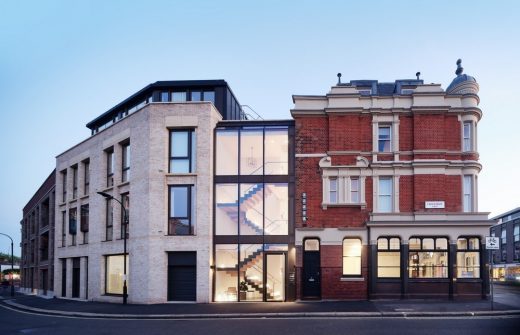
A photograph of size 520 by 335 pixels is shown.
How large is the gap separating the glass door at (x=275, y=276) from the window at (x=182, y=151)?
6851 mm

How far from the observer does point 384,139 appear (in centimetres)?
2906

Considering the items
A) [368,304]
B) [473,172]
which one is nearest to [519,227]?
[473,172]

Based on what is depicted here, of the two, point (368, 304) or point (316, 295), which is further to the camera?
point (316, 295)

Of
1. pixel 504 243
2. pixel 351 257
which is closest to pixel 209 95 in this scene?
pixel 351 257

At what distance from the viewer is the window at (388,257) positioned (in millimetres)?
27797

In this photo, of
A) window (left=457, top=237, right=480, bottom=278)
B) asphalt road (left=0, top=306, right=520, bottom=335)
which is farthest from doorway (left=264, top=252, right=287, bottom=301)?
window (left=457, top=237, right=480, bottom=278)

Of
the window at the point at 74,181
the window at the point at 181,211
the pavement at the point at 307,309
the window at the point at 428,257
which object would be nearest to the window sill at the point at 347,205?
the window at the point at 428,257

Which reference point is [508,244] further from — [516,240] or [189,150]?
[189,150]

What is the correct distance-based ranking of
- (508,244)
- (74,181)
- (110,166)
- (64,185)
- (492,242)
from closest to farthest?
(492,242)
(110,166)
(74,181)
(64,185)
(508,244)

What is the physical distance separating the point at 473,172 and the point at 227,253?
47.2 ft

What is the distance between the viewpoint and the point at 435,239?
91.2ft

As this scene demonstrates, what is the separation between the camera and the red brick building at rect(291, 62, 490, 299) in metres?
27.6

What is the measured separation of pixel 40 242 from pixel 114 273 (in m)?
22.8

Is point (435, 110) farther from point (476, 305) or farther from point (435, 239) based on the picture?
point (476, 305)
